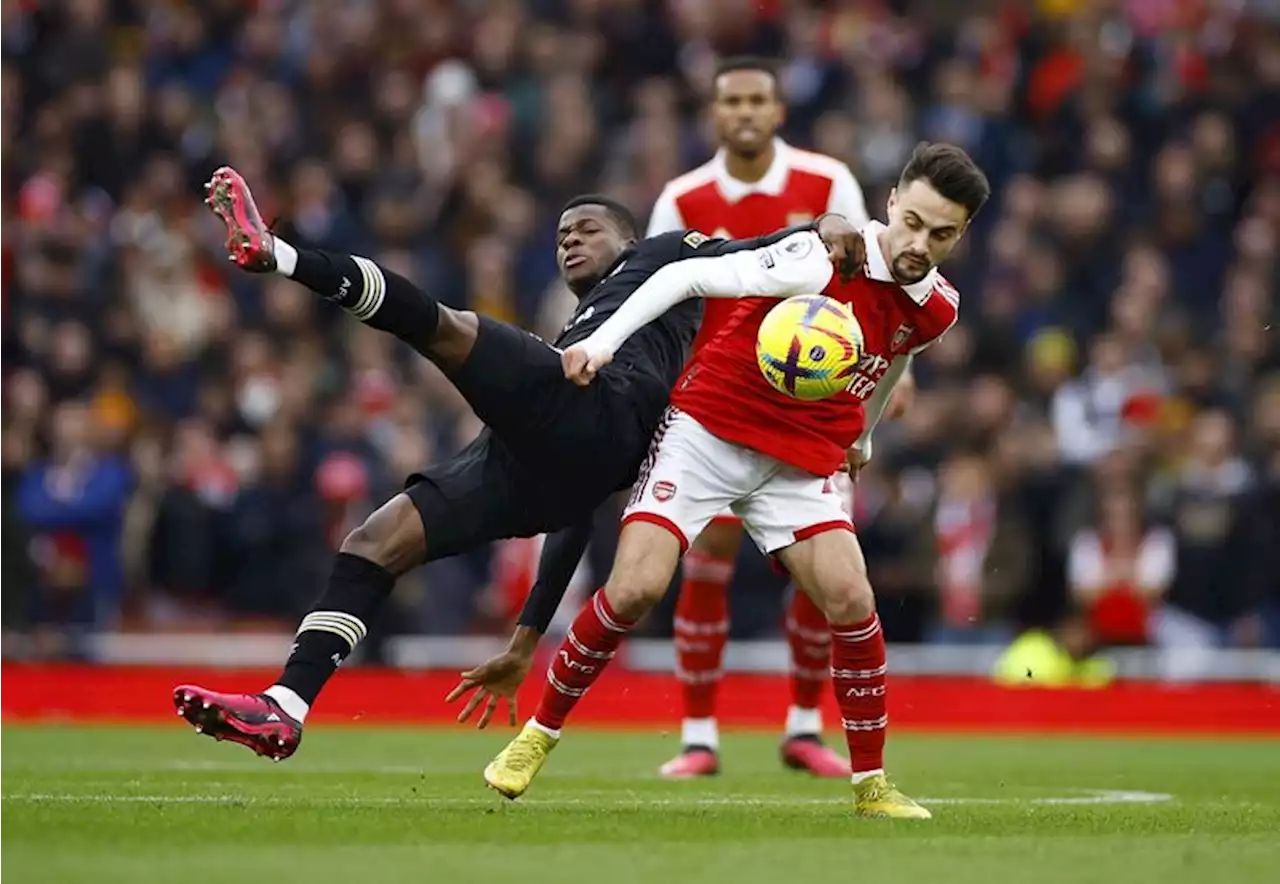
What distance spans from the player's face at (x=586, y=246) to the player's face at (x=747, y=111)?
2078 millimetres

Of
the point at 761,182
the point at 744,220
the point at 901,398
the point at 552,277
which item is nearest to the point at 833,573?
the point at 901,398

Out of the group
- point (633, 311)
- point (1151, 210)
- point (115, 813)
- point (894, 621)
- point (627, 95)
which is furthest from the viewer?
point (627, 95)

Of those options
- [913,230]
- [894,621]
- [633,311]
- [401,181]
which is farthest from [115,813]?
[401,181]

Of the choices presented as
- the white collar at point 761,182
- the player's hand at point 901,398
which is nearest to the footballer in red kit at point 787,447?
the player's hand at point 901,398

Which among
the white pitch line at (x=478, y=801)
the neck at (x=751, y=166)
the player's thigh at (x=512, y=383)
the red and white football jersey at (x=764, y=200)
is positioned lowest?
the white pitch line at (x=478, y=801)

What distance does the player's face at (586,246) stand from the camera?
30.0ft

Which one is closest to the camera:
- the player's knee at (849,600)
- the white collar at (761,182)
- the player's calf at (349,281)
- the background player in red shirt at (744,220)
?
the player's calf at (349,281)

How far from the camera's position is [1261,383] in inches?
662

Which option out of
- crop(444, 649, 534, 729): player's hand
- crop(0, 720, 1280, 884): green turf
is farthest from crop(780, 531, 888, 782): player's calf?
crop(444, 649, 534, 729): player's hand

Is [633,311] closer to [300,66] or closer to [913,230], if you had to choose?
[913,230]

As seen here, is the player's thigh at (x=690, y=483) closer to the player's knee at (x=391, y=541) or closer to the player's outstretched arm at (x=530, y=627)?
the player's outstretched arm at (x=530, y=627)

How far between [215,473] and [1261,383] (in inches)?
294

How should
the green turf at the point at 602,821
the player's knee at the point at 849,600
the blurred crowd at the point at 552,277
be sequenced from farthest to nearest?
the blurred crowd at the point at 552,277 < the player's knee at the point at 849,600 < the green turf at the point at 602,821

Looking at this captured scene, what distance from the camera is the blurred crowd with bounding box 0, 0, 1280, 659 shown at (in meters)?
16.3
